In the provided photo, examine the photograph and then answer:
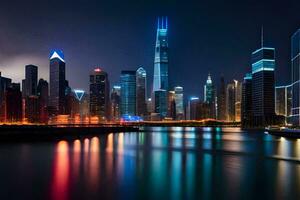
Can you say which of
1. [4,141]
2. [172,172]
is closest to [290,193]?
[172,172]

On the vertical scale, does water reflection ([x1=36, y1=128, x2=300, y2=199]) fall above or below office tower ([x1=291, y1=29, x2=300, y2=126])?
below

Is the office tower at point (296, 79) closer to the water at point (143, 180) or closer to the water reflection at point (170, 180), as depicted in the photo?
the water reflection at point (170, 180)

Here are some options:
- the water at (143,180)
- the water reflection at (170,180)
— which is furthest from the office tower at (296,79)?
the water at (143,180)

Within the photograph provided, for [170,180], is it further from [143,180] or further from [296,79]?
[296,79]

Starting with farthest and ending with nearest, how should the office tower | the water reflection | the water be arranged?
the office tower, the water reflection, the water

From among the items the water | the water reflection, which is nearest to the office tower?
the water reflection

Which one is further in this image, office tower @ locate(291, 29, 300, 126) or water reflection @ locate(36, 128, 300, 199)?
office tower @ locate(291, 29, 300, 126)

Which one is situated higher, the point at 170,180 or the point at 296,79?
the point at 296,79

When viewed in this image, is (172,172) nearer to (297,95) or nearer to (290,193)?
(290,193)

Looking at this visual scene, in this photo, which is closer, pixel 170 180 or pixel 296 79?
pixel 170 180

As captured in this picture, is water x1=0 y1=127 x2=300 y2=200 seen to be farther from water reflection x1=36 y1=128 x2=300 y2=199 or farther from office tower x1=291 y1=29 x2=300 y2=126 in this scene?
office tower x1=291 y1=29 x2=300 y2=126

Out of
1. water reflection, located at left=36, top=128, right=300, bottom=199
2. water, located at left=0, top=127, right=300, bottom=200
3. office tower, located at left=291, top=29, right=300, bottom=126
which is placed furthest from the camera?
office tower, located at left=291, top=29, right=300, bottom=126

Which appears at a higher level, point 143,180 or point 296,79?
point 296,79

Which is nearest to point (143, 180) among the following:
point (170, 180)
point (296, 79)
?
point (170, 180)
